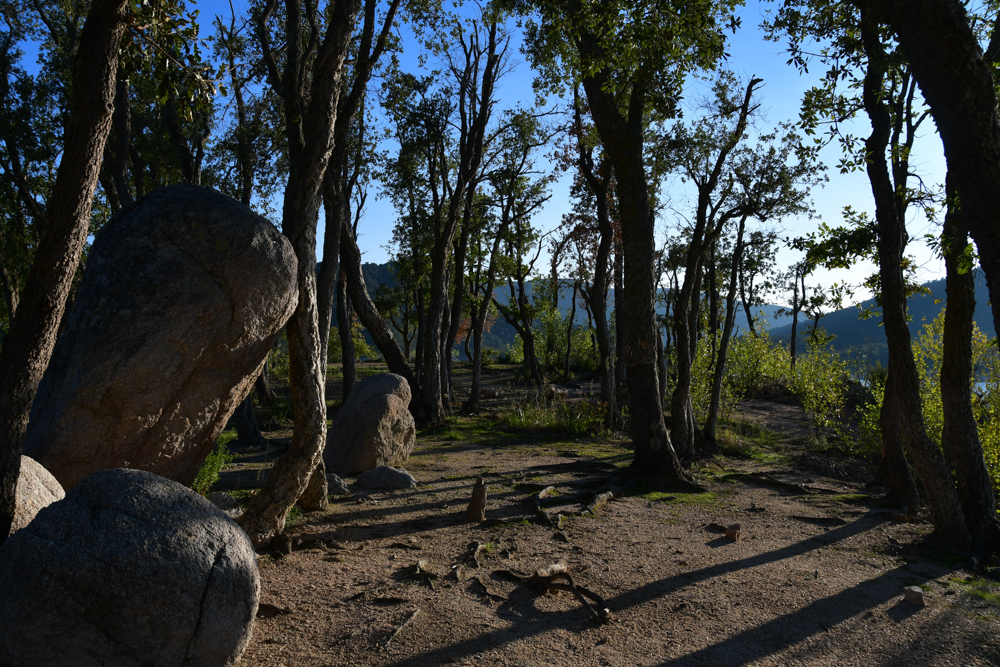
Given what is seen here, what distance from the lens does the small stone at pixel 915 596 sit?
16.1 feet

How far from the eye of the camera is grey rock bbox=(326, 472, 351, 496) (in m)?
7.55

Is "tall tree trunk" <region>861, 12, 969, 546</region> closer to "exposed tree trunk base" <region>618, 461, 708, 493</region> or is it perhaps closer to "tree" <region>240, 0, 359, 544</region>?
"exposed tree trunk base" <region>618, 461, 708, 493</region>

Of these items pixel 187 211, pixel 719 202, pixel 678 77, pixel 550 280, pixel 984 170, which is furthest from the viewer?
pixel 550 280

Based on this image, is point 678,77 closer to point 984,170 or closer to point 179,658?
point 984,170

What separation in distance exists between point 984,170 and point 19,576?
5.55 metres

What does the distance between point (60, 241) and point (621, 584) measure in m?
4.64

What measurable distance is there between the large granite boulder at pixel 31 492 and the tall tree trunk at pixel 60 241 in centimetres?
27

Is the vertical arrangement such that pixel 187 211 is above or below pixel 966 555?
above

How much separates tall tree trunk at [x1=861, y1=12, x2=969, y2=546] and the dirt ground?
476 millimetres

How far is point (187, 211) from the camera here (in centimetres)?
545

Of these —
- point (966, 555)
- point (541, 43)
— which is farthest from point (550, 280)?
point (966, 555)

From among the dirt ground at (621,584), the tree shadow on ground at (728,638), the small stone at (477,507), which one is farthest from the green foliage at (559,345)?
the tree shadow on ground at (728,638)

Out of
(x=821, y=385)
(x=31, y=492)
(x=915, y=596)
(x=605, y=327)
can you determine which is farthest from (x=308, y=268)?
(x=821, y=385)

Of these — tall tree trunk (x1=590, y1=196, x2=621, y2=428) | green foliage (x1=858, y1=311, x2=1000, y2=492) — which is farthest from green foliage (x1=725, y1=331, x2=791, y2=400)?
green foliage (x1=858, y1=311, x2=1000, y2=492)
